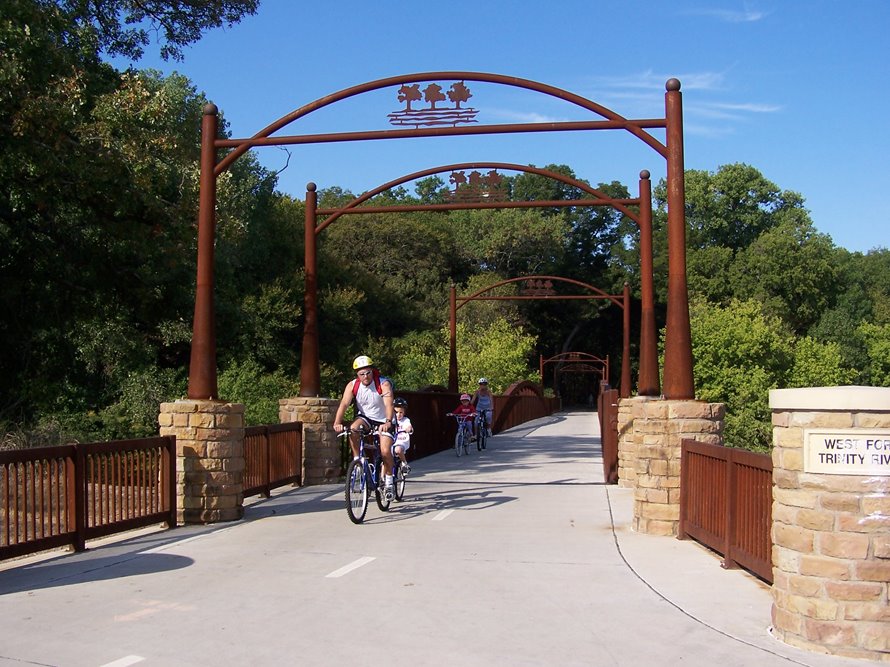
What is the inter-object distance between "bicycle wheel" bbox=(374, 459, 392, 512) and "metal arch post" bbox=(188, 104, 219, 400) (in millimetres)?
2177

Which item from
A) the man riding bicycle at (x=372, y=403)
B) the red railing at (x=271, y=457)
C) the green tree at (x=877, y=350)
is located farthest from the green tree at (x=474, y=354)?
the green tree at (x=877, y=350)

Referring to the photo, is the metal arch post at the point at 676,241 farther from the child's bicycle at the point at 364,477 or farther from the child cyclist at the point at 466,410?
the child cyclist at the point at 466,410

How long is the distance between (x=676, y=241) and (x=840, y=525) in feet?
20.4

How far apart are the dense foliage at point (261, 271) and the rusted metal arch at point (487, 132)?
2729mm

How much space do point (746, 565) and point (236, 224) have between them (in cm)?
1211

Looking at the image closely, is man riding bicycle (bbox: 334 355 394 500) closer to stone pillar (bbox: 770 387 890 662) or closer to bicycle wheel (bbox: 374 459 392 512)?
bicycle wheel (bbox: 374 459 392 512)

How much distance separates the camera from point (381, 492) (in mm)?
12203

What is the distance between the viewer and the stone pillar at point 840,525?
18.8 ft

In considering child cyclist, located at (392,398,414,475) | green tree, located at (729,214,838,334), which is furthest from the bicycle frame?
green tree, located at (729,214,838,334)

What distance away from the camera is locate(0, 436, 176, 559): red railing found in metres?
8.35

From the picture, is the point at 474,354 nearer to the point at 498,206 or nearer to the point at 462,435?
the point at 462,435

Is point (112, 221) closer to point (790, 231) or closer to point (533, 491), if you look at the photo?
point (533, 491)

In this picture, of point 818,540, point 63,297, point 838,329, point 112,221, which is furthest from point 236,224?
point 838,329

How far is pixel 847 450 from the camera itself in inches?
228
